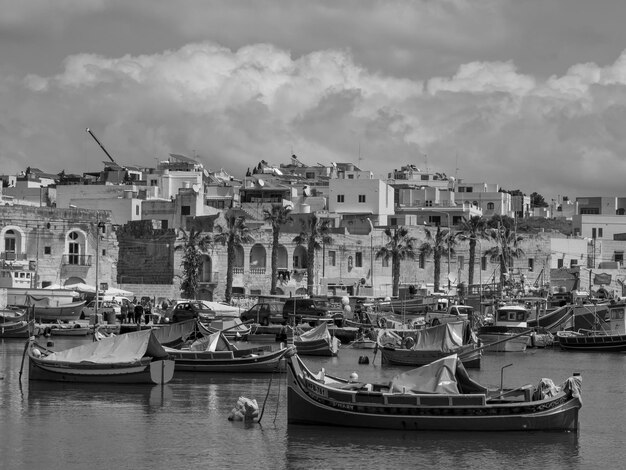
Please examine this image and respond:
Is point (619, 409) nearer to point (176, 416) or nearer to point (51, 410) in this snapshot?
point (176, 416)

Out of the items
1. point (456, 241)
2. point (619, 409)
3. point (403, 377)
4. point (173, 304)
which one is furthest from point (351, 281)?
point (403, 377)

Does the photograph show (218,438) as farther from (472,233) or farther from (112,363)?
(472,233)

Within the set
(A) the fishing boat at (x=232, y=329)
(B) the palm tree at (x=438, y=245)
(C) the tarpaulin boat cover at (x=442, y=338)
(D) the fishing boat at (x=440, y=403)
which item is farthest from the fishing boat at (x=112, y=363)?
(B) the palm tree at (x=438, y=245)

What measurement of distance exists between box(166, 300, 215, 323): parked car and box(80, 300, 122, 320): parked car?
11.8ft

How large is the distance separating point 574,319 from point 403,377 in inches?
1651

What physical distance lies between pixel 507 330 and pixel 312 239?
2716 centimetres

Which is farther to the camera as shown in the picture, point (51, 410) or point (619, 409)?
point (619, 409)

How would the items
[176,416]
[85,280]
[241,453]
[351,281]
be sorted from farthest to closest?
[351,281] → [85,280] → [176,416] → [241,453]

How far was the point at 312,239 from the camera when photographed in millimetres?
88312

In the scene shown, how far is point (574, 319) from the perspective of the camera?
72125 millimetres

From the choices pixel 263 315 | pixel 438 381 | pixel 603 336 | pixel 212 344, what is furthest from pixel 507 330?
pixel 438 381

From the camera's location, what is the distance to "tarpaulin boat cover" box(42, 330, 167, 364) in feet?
137

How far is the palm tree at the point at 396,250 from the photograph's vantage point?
93.1 metres

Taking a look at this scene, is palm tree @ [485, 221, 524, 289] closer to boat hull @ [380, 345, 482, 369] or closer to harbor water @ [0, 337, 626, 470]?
boat hull @ [380, 345, 482, 369]
